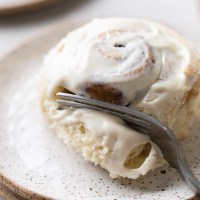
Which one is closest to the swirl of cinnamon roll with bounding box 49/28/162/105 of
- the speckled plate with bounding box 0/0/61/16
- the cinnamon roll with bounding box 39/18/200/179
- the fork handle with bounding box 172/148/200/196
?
the cinnamon roll with bounding box 39/18/200/179

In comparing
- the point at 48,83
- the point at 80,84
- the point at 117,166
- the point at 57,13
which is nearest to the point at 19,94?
the point at 48,83

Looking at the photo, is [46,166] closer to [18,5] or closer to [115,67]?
[115,67]

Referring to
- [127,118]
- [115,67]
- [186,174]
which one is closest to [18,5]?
[115,67]

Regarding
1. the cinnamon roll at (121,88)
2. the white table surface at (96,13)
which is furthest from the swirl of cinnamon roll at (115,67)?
the white table surface at (96,13)

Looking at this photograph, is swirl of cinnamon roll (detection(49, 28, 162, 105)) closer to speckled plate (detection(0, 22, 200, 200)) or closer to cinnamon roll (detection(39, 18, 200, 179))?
cinnamon roll (detection(39, 18, 200, 179))

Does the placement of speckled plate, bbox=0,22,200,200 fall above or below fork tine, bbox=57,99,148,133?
below

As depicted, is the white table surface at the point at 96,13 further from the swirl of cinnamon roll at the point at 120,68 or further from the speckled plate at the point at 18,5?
the swirl of cinnamon roll at the point at 120,68

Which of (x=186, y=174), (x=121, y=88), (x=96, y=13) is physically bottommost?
(x=96, y=13)
